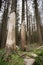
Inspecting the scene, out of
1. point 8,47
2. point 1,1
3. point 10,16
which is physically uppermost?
point 1,1

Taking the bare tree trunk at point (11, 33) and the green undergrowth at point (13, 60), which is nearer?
the green undergrowth at point (13, 60)

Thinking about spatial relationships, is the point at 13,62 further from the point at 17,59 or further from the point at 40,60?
the point at 40,60

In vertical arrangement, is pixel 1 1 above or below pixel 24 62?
above

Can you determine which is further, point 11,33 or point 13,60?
point 11,33

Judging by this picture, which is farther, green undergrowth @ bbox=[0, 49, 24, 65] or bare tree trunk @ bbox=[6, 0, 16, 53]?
bare tree trunk @ bbox=[6, 0, 16, 53]

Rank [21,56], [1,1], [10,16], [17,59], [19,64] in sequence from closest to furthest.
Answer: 1. [19,64]
2. [17,59]
3. [21,56]
4. [10,16]
5. [1,1]

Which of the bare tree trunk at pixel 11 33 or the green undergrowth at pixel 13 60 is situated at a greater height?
the bare tree trunk at pixel 11 33

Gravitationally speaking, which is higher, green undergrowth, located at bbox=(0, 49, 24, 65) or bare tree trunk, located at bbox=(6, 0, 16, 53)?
bare tree trunk, located at bbox=(6, 0, 16, 53)

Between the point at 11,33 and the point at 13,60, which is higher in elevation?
the point at 11,33

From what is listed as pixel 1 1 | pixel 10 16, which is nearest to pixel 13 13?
pixel 10 16

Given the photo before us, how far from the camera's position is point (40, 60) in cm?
786

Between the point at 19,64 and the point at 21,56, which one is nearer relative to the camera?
the point at 19,64

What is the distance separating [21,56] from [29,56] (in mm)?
502

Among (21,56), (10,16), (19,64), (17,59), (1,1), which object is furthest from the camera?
(1,1)
